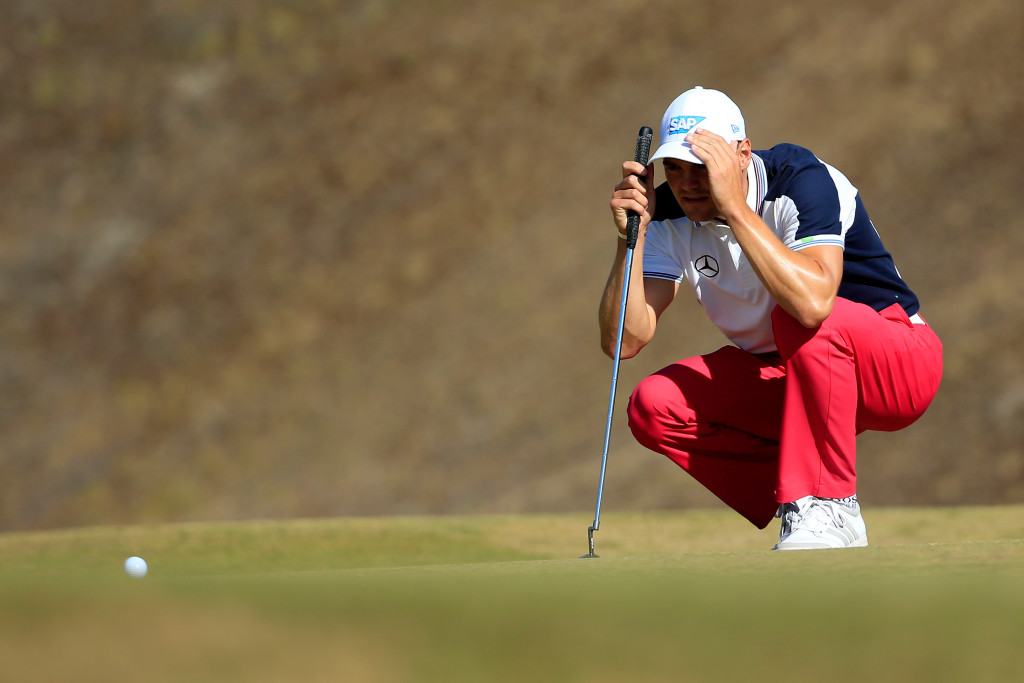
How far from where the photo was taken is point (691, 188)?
2.57m

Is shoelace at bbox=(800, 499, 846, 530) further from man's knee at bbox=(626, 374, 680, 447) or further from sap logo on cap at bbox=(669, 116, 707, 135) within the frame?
sap logo on cap at bbox=(669, 116, 707, 135)

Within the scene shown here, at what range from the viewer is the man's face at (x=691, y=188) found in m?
2.55

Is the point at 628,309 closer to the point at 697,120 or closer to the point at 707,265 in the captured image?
the point at 707,265

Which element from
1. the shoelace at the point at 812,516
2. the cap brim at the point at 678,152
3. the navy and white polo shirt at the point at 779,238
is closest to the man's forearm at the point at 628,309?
the navy and white polo shirt at the point at 779,238

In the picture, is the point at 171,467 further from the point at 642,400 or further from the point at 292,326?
the point at 642,400

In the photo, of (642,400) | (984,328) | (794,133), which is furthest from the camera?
(794,133)

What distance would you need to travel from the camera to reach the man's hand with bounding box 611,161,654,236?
266 cm

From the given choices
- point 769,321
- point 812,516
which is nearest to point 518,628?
point 812,516

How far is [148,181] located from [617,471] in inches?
225

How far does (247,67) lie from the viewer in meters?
12.2

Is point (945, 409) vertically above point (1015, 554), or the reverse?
point (945, 409)

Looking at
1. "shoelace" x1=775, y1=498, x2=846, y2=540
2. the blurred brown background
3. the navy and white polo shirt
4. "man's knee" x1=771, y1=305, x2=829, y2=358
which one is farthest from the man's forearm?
the blurred brown background

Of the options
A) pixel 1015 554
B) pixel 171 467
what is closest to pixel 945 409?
pixel 171 467

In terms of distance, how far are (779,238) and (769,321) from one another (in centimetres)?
23
